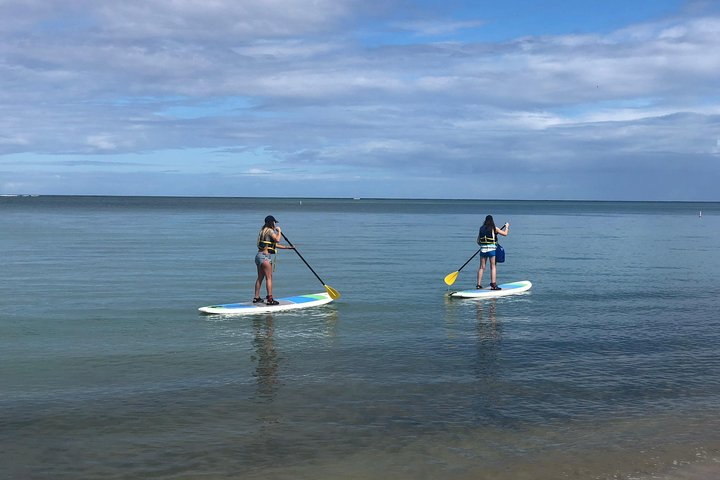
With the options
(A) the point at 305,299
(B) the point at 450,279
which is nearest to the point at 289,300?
(A) the point at 305,299

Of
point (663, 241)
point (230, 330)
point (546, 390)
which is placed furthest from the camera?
point (663, 241)

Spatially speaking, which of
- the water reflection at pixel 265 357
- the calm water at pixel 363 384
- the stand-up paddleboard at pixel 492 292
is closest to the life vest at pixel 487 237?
the stand-up paddleboard at pixel 492 292

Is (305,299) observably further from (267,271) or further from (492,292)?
(492,292)

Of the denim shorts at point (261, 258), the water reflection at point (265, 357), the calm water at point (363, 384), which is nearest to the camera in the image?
the calm water at point (363, 384)

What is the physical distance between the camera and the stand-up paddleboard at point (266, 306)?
17.3m

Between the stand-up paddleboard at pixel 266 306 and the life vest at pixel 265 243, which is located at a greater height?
the life vest at pixel 265 243

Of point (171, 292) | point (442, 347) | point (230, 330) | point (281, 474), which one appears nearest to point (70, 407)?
point (281, 474)

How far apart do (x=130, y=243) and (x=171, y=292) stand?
23024mm

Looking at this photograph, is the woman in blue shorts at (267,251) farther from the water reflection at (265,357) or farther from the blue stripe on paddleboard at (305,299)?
the water reflection at (265,357)

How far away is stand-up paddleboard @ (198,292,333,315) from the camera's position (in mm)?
17297

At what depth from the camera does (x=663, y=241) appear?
1934 inches

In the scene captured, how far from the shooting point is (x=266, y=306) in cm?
1792

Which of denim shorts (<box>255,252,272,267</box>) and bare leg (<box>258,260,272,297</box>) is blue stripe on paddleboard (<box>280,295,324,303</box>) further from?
denim shorts (<box>255,252,272,267</box>)

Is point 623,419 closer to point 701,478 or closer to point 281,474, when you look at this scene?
point 701,478
